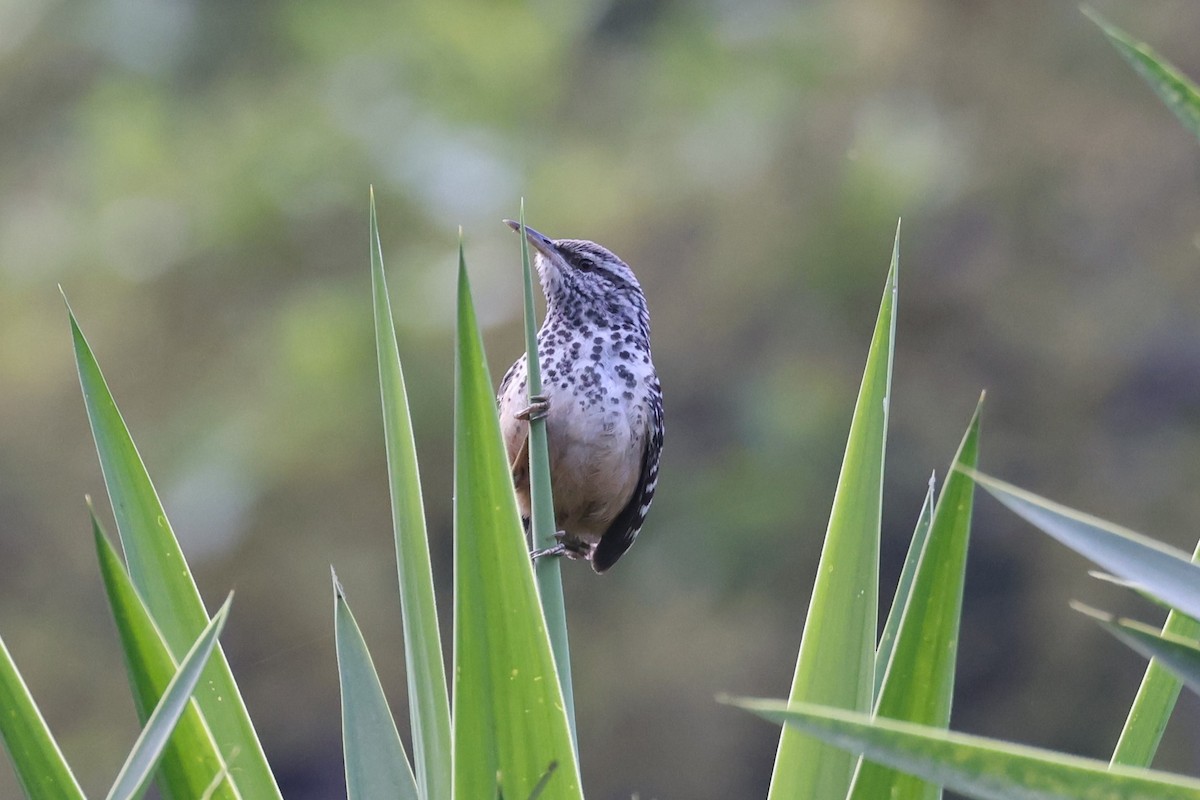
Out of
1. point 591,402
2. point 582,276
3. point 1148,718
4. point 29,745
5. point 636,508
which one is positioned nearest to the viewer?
point 29,745

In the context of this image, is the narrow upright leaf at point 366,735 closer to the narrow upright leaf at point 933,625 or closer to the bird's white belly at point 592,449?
the narrow upright leaf at point 933,625

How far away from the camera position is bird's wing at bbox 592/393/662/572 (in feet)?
11.1

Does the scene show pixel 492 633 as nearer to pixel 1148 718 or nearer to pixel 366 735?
pixel 366 735

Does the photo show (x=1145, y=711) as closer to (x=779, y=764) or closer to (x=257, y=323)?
(x=779, y=764)

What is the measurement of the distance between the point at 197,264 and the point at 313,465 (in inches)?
62.2

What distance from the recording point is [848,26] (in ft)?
33.3

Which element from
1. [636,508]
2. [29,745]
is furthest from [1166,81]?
[636,508]

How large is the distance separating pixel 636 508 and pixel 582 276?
564 millimetres

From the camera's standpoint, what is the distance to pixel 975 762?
40.1 inches

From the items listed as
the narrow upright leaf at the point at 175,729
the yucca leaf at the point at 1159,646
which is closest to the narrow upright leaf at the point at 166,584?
the narrow upright leaf at the point at 175,729

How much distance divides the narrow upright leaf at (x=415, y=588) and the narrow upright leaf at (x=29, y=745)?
1.58 ft

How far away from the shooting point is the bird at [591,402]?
3109 millimetres

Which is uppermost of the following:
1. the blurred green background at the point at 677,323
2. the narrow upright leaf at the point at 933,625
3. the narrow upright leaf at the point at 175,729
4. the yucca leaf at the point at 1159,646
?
the yucca leaf at the point at 1159,646

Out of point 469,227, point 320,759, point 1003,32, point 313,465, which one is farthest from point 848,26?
point 320,759
